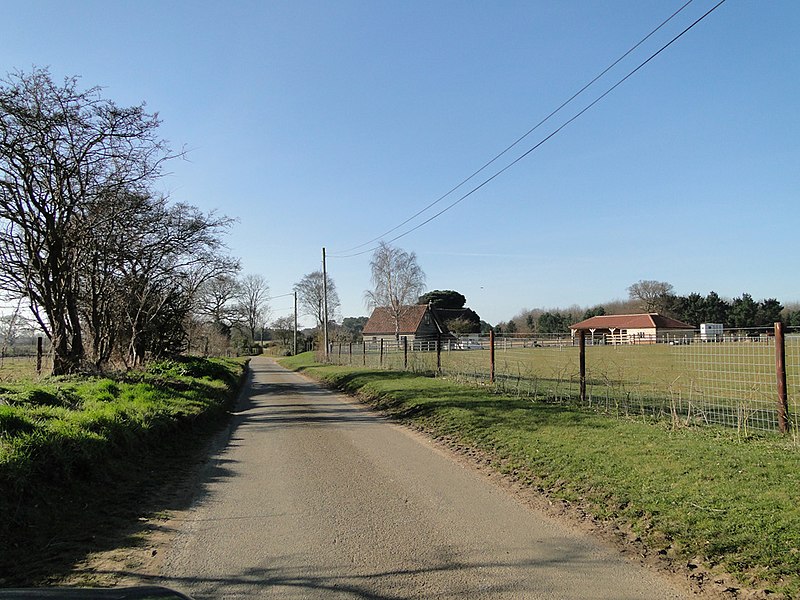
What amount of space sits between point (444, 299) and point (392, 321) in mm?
26242

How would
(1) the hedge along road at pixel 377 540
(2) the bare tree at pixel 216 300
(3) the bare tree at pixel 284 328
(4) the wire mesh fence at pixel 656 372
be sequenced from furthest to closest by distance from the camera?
(3) the bare tree at pixel 284 328
(2) the bare tree at pixel 216 300
(4) the wire mesh fence at pixel 656 372
(1) the hedge along road at pixel 377 540

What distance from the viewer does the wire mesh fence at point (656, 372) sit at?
9547mm

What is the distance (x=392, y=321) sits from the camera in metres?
77.7

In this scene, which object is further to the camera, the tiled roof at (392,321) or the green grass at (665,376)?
the tiled roof at (392,321)

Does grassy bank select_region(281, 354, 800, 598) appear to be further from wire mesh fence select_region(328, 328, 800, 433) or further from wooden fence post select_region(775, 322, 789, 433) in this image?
wire mesh fence select_region(328, 328, 800, 433)

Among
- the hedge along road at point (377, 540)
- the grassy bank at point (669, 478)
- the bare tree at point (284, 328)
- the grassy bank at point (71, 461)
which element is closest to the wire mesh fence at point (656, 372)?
the grassy bank at point (669, 478)

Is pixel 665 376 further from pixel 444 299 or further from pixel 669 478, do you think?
pixel 444 299

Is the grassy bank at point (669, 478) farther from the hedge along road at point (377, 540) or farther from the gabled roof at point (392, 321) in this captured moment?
the gabled roof at point (392, 321)

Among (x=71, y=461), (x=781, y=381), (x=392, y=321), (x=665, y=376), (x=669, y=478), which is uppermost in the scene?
(x=392, y=321)

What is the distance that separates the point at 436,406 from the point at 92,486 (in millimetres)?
8358

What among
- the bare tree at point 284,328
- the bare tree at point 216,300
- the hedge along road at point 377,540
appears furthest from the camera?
the bare tree at point 284,328

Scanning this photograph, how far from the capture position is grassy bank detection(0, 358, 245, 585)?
5133 millimetres

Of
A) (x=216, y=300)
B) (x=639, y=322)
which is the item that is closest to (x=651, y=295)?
(x=639, y=322)

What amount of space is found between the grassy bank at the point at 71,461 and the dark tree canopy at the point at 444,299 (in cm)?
8970
